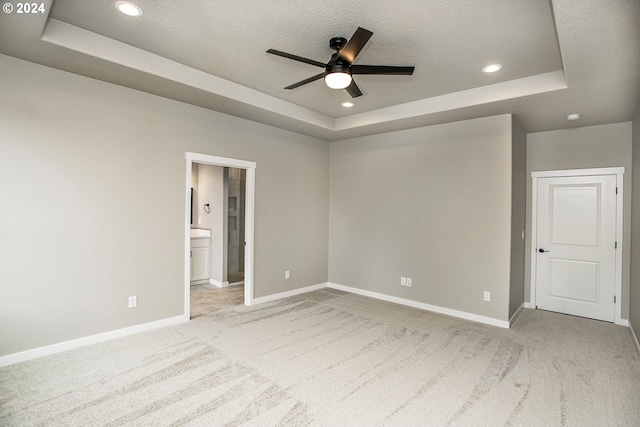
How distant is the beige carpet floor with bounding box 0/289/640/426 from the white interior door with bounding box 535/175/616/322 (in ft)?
1.80

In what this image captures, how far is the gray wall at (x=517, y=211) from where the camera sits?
4145mm

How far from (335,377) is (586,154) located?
443 cm

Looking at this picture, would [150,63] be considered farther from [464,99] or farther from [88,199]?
[464,99]

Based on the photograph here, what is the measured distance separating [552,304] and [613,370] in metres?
1.90

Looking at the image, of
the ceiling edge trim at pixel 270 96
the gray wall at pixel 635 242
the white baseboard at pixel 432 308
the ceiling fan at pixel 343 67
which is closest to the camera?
the ceiling fan at pixel 343 67

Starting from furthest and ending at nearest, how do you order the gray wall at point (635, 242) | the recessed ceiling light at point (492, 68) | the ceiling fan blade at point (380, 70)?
the gray wall at point (635, 242) → the recessed ceiling light at point (492, 68) → the ceiling fan blade at point (380, 70)

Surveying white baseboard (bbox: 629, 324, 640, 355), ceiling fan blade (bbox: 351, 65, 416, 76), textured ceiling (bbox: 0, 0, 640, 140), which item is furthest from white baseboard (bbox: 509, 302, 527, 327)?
ceiling fan blade (bbox: 351, 65, 416, 76)

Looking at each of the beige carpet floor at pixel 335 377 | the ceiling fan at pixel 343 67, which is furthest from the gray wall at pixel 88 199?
the ceiling fan at pixel 343 67

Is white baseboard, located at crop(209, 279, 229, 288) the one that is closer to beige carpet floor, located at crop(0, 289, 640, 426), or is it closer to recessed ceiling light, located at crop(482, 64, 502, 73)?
beige carpet floor, located at crop(0, 289, 640, 426)

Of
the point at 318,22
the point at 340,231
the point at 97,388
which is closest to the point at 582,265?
the point at 340,231

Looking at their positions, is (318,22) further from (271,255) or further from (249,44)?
(271,255)

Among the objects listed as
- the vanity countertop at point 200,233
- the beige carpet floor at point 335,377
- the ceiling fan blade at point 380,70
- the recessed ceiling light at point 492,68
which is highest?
the recessed ceiling light at point 492,68

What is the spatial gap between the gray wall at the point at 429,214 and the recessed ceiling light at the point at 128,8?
3670mm

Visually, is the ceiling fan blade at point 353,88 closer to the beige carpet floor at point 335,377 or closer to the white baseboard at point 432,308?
the beige carpet floor at point 335,377
